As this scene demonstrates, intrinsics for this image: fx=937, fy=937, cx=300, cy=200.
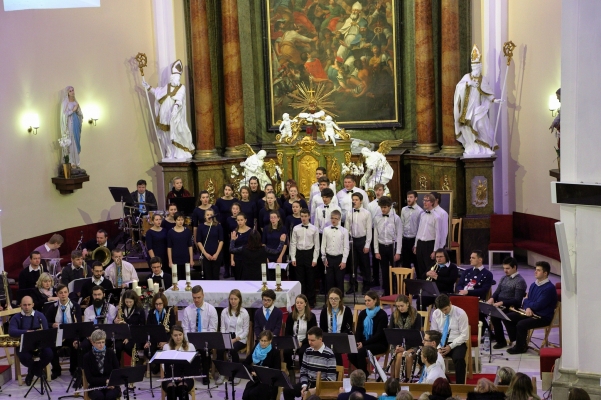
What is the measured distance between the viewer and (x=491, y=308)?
1135 centimetres

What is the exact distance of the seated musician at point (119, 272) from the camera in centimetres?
1334

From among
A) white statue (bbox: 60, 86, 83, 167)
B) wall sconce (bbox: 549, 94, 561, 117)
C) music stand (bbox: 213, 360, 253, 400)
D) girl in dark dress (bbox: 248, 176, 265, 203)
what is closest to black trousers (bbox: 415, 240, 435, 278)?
girl in dark dress (bbox: 248, 176, 265, 203)

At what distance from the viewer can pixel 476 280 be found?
496 inches

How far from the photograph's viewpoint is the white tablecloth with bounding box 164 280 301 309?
41.0 feet

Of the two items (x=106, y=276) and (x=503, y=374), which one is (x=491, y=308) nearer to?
(x=503, y=374)

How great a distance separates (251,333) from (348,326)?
133 cm

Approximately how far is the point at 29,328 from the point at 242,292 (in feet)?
9.12

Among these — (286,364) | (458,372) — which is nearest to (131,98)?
(286,364)

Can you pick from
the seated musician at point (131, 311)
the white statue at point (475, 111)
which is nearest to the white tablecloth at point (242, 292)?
the seated musician at point (131, 311)

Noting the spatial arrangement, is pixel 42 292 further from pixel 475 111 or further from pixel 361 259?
pixel 475 111

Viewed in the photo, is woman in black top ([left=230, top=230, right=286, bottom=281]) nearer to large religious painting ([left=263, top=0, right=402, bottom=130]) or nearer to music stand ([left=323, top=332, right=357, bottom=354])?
music stand ([left=323, top=332, right=357, bottom=354])

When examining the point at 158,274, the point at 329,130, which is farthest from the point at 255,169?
the point at 158,274

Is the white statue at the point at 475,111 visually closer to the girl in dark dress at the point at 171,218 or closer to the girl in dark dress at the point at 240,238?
the girl in dark dress at the point at 240,238

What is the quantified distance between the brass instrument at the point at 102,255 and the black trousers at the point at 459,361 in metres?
5.89
